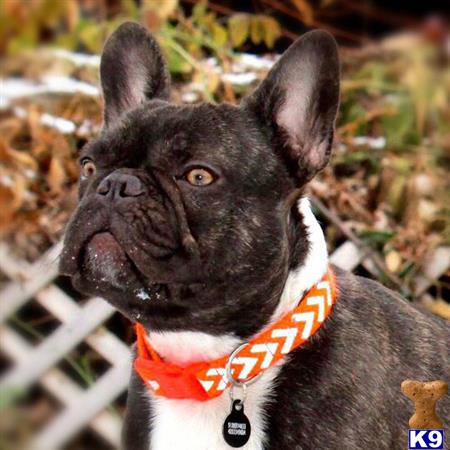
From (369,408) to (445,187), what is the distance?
160cm

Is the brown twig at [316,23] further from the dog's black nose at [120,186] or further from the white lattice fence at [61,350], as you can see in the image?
the dog's black nose at [120,186]

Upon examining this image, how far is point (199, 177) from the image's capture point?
5.44ft

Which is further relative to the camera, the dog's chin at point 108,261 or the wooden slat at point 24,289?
the wooden slat at point 24,289

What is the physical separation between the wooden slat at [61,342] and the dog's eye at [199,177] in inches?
39.5

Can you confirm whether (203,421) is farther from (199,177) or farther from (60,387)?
(60,387)

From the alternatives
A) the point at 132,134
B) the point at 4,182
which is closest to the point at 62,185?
the point at 4,182

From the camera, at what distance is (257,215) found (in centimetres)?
169

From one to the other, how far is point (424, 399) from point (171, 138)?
2.25 feet

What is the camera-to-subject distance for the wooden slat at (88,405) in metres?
2.54

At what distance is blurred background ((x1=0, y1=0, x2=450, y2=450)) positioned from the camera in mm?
2564

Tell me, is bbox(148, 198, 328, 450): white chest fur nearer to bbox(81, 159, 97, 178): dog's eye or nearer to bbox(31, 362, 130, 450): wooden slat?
bbox(81, 159, 97, 178): dog's eye

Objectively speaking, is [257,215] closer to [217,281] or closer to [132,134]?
[217,281]

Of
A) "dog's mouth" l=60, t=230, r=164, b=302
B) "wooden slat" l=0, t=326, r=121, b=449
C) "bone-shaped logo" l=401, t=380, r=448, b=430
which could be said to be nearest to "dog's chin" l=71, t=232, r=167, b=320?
"dog's mouth" l=60, t=230, r=164, b=302

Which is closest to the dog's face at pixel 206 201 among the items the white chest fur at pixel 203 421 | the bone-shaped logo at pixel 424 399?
the white chest fur at pixel 203 421
